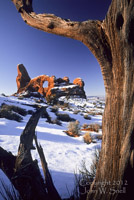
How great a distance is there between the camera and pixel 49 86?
4131 centimetres

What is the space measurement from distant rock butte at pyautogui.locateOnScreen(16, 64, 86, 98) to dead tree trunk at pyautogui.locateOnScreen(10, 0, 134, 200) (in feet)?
112

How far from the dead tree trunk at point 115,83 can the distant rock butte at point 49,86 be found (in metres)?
34.2

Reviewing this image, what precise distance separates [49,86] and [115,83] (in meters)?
41.9

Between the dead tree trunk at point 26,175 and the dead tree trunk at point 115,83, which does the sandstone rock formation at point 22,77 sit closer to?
the dead tree trunk at point 26,175

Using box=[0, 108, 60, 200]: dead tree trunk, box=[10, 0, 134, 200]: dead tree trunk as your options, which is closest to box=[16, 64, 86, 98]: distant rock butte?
box=[0, 108, 60, 200]: dead tree trunk

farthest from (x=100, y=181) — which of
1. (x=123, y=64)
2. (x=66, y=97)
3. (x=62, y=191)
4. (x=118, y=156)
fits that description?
(x=66, y=97)

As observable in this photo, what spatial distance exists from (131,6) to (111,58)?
0.75 feet

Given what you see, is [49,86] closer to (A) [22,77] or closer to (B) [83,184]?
(A) [22,77]

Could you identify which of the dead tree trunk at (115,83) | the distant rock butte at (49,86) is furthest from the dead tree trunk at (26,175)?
the distant rock butte at (49,86)

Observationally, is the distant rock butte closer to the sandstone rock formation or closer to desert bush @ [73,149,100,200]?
the sandstone rock formation

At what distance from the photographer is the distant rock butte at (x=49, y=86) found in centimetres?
3649

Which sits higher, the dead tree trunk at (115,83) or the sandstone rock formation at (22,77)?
the sandstone rock formation at (22,77)

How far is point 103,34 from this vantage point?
22.0 inches

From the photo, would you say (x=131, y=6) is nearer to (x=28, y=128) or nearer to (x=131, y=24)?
(x=131, y=24)
